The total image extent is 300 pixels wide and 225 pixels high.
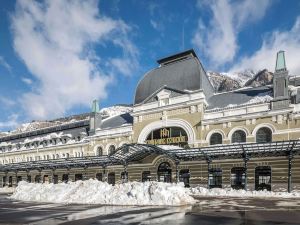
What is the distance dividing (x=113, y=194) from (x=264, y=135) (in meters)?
16.4

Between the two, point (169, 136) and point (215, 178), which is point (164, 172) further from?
point (215, 178)

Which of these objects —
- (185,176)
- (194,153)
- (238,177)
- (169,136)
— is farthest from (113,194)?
(169,136)

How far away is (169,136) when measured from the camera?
1404 inches

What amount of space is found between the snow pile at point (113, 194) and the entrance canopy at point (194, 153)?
7.40 meters

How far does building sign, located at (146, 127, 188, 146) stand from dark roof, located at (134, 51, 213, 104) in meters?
4.92

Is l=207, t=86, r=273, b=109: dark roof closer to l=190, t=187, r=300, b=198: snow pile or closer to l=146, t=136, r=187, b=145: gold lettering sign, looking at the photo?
l=146, t=136, r=187, b=145: gold lettering sign

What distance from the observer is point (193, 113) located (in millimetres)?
34312

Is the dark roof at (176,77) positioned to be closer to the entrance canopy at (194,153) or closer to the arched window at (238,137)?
the arched window at (238,137)

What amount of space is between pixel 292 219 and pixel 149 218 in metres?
6.85

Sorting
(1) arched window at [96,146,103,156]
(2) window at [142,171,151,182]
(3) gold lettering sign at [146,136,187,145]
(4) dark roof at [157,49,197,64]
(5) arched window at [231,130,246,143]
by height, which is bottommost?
(2) window at [142,171,151,182]

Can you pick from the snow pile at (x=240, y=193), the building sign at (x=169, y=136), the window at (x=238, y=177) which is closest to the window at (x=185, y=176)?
the building sign at (x=169, y=136)

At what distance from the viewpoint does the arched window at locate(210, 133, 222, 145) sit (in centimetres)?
3275

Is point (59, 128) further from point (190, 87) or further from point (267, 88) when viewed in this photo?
point (267, 88)

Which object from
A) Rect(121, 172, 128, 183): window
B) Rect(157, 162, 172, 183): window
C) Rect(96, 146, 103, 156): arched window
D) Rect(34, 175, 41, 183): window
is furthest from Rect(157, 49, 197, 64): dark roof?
Rect(34, 175, 41, 183): window
